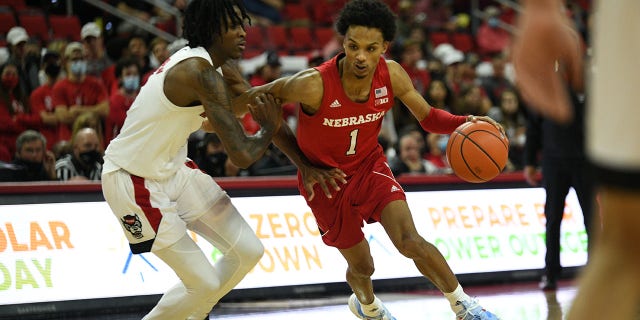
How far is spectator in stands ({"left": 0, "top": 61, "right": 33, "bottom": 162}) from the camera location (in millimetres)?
8617

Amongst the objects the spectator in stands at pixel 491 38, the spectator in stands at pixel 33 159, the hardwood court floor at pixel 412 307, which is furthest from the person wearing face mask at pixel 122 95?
the spectator in stands at pixel 491 38

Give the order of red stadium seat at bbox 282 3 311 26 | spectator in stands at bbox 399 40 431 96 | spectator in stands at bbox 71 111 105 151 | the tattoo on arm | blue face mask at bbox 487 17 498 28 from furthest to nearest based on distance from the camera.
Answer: blue face mask at bbox 487 17 498 28, red stadium seat at bbox 282 3 311 26, spectator in stands at bbox 399 40 431 96, spectator in stands at bbox 71 111 105 151, the tattoo on arm

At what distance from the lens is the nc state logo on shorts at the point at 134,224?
4.59 metres

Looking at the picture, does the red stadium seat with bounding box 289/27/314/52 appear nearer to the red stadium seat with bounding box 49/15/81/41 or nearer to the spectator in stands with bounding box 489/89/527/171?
the spectator in stands with bounding box 489/89/527/171

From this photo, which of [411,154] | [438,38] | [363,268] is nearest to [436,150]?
[411,154]

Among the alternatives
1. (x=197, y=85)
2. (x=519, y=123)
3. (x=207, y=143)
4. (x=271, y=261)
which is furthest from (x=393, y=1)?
(x=197, y=85)

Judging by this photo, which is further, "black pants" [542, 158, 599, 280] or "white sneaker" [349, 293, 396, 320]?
"black pants" [542, 158, 599, 280]

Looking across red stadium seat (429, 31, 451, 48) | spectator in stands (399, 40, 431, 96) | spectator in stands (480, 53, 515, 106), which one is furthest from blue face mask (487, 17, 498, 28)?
spectator in stands (399, 40, 431, 96)

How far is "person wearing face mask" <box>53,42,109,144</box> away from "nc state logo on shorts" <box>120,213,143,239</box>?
444 centimetres

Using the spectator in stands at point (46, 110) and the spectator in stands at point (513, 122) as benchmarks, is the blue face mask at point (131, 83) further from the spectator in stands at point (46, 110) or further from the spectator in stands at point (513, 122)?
the spectator in stands at point (513, 122)

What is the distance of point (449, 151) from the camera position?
5.25m

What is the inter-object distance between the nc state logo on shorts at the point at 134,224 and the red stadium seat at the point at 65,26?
7479 millimetres

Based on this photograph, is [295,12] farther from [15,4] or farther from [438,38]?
[15,4]

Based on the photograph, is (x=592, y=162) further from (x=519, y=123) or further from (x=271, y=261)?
(x=519, y=123)
